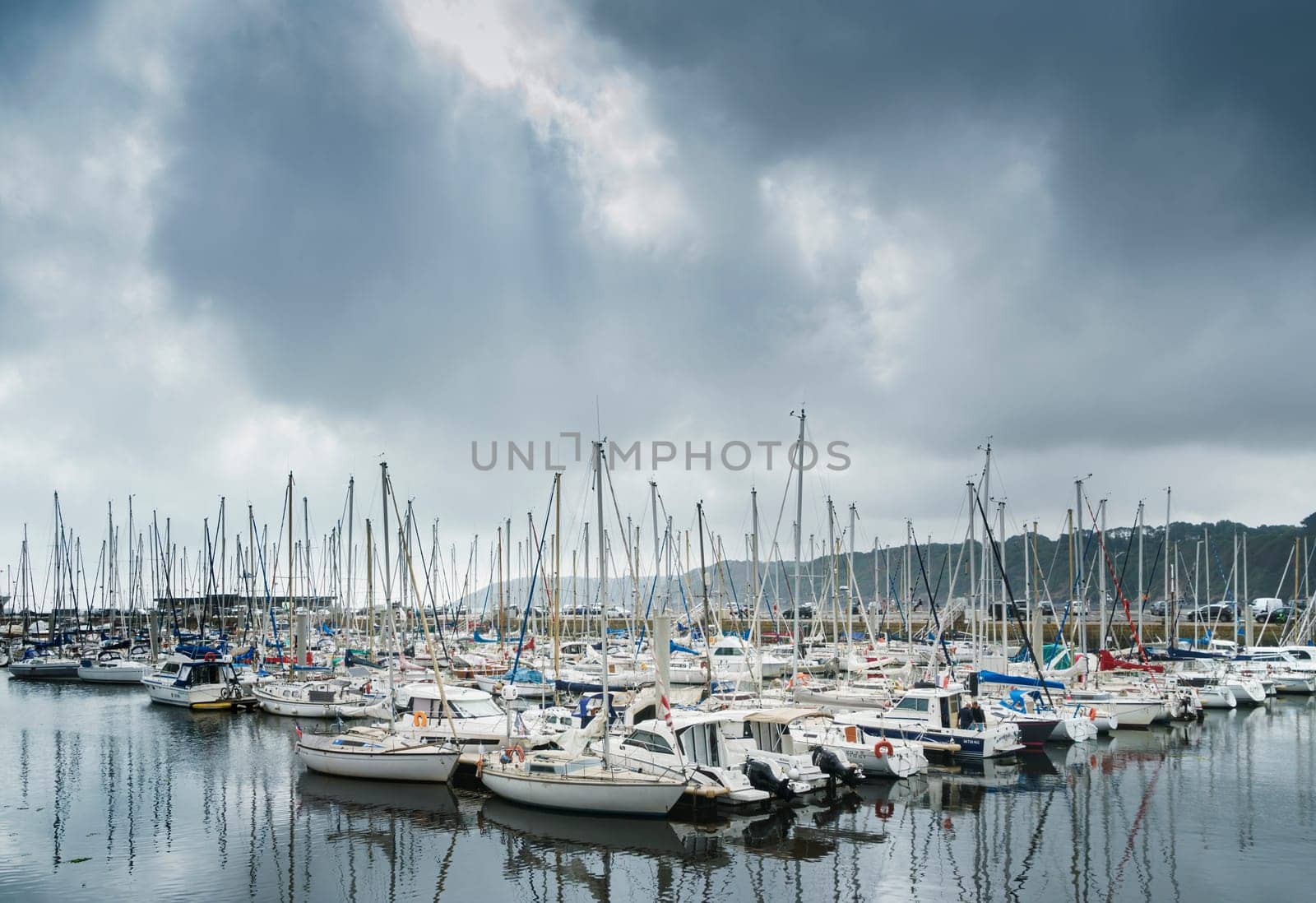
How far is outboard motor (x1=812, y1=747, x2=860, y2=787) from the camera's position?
93.8 feet

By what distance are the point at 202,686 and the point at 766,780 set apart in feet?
126

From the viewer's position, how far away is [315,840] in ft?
80.6

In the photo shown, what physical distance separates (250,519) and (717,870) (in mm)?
51609

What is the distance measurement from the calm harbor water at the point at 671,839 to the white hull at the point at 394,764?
1.42 ft

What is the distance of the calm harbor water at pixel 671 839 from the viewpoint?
2056cm

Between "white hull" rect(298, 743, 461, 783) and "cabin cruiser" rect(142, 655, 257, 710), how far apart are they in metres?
22.1

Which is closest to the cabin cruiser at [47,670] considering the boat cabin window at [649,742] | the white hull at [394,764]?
the white hull at [394,764]

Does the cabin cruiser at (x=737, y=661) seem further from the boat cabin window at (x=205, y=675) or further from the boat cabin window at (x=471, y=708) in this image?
the boat cabin window at (x=205, y=675)

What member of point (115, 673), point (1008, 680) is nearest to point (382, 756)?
point (1008, 680)

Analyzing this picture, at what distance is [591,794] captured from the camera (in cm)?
2575

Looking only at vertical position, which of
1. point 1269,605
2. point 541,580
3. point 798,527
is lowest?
point 1269,605

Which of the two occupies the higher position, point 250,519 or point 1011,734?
point 250,519

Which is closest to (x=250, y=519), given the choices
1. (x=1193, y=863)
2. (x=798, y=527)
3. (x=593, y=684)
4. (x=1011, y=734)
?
(x=593, y=684)

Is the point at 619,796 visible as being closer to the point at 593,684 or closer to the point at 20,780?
the point at 20,780
